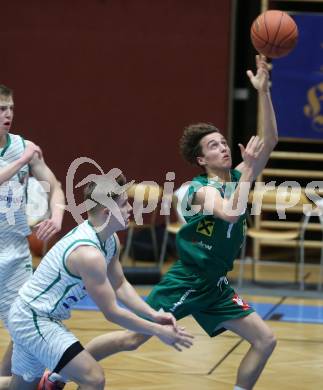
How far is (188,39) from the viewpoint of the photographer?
12.8m

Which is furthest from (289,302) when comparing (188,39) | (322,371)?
(188,39)

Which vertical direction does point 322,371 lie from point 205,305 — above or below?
below

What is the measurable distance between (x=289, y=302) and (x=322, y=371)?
2938 millimetres

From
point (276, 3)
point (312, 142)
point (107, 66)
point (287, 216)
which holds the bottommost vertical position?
point (287, 216)

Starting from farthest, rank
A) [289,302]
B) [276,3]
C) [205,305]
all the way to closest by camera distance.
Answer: [276,3] < [289,302] < [205,305]

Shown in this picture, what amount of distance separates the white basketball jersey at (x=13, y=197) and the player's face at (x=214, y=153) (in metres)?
1.09

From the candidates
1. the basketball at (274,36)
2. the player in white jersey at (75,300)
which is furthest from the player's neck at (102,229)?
the basketball at (274,36)

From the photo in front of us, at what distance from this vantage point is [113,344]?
6.00 m

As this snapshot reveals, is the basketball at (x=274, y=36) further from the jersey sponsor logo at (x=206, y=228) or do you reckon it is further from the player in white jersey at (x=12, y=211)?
the player in white jersey at (x=12, y=211)

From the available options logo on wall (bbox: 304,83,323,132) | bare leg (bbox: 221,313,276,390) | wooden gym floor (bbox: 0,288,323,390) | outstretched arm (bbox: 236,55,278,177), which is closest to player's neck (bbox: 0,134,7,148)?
outstretched arm (bbox: 236,55,278,177)

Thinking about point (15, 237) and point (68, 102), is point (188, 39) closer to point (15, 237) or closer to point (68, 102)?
point (68, 102)

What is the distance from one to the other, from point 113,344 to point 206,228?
866mm

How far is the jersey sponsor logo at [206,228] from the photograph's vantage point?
6133mm

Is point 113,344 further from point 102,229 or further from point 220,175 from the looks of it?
point 220,175
